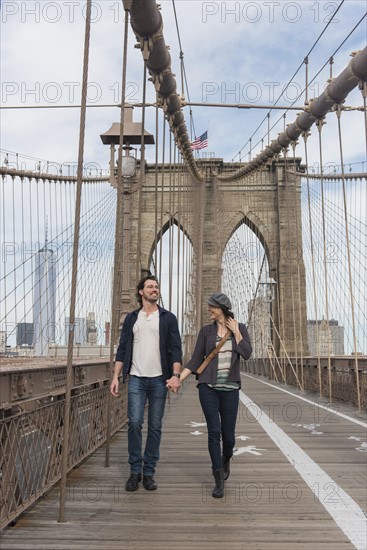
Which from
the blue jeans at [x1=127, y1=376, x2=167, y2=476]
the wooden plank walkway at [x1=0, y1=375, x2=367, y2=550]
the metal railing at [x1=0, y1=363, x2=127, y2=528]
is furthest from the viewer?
the blue jeans at [x1=127, y1=376, x2=167, y2=476]

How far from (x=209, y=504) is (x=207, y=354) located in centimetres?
83

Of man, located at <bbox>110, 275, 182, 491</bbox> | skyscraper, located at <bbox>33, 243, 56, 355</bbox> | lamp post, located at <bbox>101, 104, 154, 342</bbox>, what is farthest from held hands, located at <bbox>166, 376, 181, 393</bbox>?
skyscraper, located at <bbox>33, 243, 56, 355</bbox>

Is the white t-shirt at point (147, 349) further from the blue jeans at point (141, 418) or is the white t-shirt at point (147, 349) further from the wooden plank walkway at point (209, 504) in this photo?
the wooden plank walkway at point (209, 504)

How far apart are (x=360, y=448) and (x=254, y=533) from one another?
9.04 feet

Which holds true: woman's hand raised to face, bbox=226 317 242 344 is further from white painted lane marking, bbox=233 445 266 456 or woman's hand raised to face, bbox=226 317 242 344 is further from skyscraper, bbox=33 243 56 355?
skyscraper, bbox=33 243 56 355

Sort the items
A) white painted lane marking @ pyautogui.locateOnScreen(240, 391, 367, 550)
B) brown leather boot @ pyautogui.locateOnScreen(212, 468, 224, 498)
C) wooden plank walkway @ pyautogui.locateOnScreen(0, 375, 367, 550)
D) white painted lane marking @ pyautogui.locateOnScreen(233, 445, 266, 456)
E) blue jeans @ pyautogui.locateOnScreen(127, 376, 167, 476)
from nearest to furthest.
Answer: wooden plank walkway @ pyautogui.locateOnScreen(0, 375, 367, 550), white painted lane marking @ pyautogui.locateOnScreen(240, 391, 367, 550), brown leather boot @ pyautogui.locateOnScreen(212, 468, 224, 498), blue jeans @ pyautogui.locateOnScreen(127, 376, 167, 476), white painted lane marking @ pyautogui.locateOnScreen(233, 445, 266, 456)

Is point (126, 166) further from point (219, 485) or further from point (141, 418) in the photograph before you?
point (219, 485)

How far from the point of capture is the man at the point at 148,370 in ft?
12.7

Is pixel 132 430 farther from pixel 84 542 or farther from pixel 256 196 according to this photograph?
pixel 256 196

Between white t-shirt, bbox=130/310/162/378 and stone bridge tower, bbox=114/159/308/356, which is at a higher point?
stone bridge tower, bbox=114/159/308/356

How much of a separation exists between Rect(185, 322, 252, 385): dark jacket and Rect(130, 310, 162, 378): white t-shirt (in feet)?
0.75

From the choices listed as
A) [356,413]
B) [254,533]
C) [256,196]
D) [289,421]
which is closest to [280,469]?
[254,533]

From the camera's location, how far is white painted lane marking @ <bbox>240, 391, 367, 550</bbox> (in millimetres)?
2928

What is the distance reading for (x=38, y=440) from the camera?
3.87m
